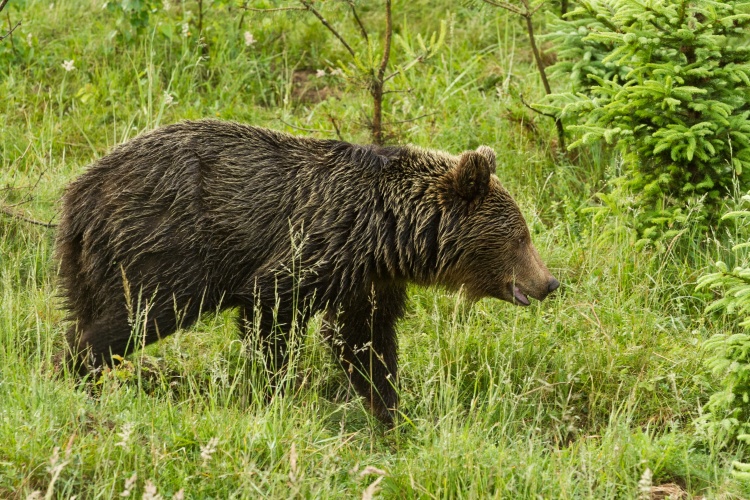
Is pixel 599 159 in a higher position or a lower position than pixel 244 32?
lower

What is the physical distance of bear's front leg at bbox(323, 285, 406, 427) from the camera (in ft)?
18.7

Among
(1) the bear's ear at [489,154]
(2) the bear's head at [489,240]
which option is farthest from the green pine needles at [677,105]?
(2) the bear's head at [489,240]

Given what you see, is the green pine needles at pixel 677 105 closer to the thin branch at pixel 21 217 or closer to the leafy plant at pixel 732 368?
the leafy plant at pixel 732 368

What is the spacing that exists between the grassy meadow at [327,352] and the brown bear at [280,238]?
0.29m

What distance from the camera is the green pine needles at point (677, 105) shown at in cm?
619

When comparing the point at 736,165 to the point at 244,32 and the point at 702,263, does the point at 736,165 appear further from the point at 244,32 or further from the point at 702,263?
the point at 244,32

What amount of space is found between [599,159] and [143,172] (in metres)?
3.78

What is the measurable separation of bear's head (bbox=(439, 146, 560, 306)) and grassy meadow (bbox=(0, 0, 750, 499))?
32 cm

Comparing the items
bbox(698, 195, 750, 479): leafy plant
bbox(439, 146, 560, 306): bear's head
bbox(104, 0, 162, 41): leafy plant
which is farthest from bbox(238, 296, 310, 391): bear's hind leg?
bbox(104, 0, 162, 41): leafy plant

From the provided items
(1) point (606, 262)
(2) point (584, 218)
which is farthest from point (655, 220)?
(2) point (584, 218)

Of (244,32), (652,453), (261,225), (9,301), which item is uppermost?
(244,32)

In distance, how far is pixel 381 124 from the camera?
781cm

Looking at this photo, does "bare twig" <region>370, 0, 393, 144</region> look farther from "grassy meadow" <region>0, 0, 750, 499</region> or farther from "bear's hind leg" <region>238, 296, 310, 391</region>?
"bear's hind leg" <region>238, 296, 310, 391</region>

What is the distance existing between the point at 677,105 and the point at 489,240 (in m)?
1.61
